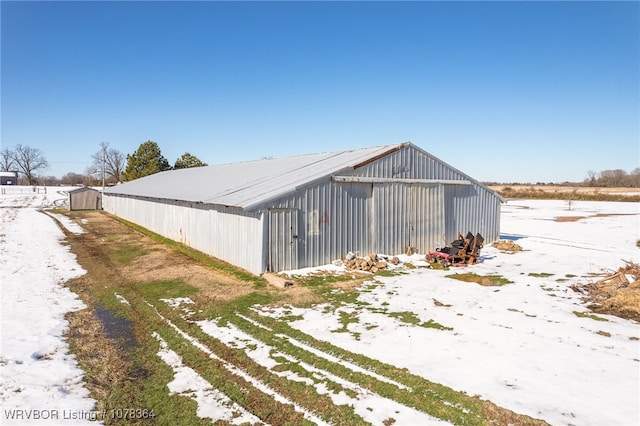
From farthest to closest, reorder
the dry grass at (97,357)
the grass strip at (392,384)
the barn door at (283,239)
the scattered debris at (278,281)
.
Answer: the barn door at (283,239), the scattered debris at (278,281), the dry grass at (97,357), the grass strip at (392,384)

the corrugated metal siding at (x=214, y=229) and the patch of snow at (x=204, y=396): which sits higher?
the corrugated metal siding at (x=214, y=229)

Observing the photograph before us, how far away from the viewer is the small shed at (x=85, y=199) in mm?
46791

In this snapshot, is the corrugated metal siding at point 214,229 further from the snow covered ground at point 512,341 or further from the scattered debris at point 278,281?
the snow covered ground at point 512,341

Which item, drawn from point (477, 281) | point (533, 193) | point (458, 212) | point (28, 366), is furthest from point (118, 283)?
point (533, 193)

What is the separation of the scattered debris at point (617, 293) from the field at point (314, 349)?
453 millimetres

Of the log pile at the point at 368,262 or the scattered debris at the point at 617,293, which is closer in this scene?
the scattered debris at the point at 617,293

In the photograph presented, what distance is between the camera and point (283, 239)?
1493 cm

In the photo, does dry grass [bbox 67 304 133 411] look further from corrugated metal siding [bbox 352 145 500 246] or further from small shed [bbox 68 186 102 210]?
small shed [bbox 68 186 102 210]

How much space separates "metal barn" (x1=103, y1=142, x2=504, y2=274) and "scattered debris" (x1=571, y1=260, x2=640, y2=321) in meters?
7.97

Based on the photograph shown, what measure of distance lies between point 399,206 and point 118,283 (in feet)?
41.6

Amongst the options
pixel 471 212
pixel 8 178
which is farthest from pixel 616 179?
pixel 8 178

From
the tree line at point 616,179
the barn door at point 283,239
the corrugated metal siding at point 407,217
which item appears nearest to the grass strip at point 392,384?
the barn door at point 283,239

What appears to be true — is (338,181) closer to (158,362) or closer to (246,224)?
(246,224)

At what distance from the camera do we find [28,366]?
740 centimetres
